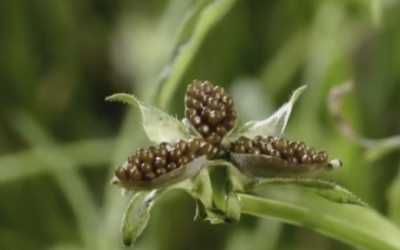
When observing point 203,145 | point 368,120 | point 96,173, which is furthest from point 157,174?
point 96,173

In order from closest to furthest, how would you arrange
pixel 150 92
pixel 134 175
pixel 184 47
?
pixel 134 175
pixel 184 47
pixel 150 92

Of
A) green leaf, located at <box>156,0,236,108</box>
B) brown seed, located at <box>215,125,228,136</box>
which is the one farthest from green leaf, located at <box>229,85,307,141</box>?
green leaf, located at <box>156,0,236,108</box>

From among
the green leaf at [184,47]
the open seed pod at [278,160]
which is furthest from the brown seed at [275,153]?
the green leaf at [184,47]

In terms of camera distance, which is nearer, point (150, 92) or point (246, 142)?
point (246, 142)

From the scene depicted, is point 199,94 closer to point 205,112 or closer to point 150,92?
point 205,112

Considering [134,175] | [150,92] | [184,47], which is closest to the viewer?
[134,175]

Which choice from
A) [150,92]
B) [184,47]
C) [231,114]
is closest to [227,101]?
[231,114]

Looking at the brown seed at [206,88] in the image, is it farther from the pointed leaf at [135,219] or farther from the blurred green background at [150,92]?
the blurred green background at [150,92]
